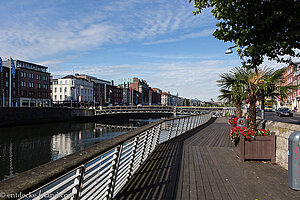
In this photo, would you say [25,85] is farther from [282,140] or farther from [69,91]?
[282,140]

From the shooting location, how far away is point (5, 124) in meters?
36.1

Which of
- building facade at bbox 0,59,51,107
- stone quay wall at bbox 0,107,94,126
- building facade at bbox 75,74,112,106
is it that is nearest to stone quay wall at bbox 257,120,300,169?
stone quay wall at bbox 0,107,94,126

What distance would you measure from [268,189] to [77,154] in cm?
373

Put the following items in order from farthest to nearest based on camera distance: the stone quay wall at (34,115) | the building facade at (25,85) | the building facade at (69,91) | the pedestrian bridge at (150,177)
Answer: the building facade at (69,91) → the building facade at (25,85) → the stone quay wall at (34,115) → the pedestrian bridge at (150,177)

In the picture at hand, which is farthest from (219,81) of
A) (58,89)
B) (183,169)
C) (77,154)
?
(58,89)

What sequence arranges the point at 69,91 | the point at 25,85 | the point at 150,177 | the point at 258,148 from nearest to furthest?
1. the point at 150,177
2. the point at 258,148
3. the point at 25,85
4. the point at 69,91

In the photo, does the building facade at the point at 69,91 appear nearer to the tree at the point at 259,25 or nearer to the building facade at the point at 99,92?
the building facade at the point at 99,92

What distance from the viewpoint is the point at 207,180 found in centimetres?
487

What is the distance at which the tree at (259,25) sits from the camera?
6246mm

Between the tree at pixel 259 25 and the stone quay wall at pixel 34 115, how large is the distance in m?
38.5

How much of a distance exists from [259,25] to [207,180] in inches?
187

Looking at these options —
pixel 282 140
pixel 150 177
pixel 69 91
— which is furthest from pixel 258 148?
pixel 69 91

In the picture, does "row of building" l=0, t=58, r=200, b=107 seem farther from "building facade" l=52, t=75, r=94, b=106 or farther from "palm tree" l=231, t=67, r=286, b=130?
"palm tree" l=231, t=67, r=286, b=130

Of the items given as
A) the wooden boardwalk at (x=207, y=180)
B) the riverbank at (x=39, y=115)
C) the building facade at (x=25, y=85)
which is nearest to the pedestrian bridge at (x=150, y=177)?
the wooden boardwalk at (x=207, y=180)
